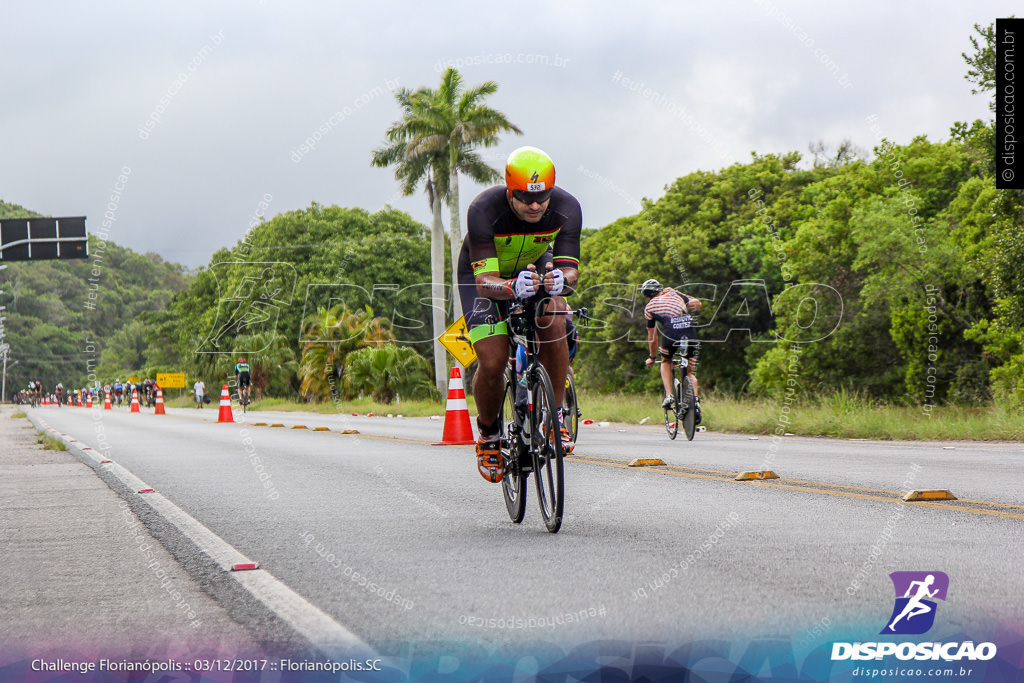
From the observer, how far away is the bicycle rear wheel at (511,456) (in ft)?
20.1

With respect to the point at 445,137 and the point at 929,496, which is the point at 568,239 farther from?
the point at 445,137

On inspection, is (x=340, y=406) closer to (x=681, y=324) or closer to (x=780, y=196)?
(x=780, y=196)

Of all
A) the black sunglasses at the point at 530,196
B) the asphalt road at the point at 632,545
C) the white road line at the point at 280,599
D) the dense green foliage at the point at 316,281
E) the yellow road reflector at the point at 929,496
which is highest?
the dense green foliage at the point at 316,281

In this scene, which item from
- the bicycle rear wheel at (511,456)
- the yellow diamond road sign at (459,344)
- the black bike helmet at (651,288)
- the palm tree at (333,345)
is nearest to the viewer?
the bicycle rear wheel at (511,456)

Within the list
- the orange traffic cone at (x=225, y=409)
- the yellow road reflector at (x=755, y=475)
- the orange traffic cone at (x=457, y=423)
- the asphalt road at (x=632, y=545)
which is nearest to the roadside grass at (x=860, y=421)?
the asphalt road at (x=632, y=545)

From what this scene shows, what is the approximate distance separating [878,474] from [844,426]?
6820 millimetres

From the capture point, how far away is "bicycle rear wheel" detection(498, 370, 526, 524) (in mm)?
6121

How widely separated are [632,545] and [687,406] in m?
8.42

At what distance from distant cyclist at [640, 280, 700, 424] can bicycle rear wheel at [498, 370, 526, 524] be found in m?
7.16

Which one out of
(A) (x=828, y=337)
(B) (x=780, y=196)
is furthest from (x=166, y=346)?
(A) (x=828, y=337)

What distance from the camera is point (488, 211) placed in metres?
6.19

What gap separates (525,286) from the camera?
Result: 5.73 metres

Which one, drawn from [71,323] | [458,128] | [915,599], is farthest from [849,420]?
[71,323]

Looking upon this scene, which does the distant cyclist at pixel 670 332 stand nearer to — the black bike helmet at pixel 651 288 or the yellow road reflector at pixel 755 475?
the black bike helmet at pixel 651 288
